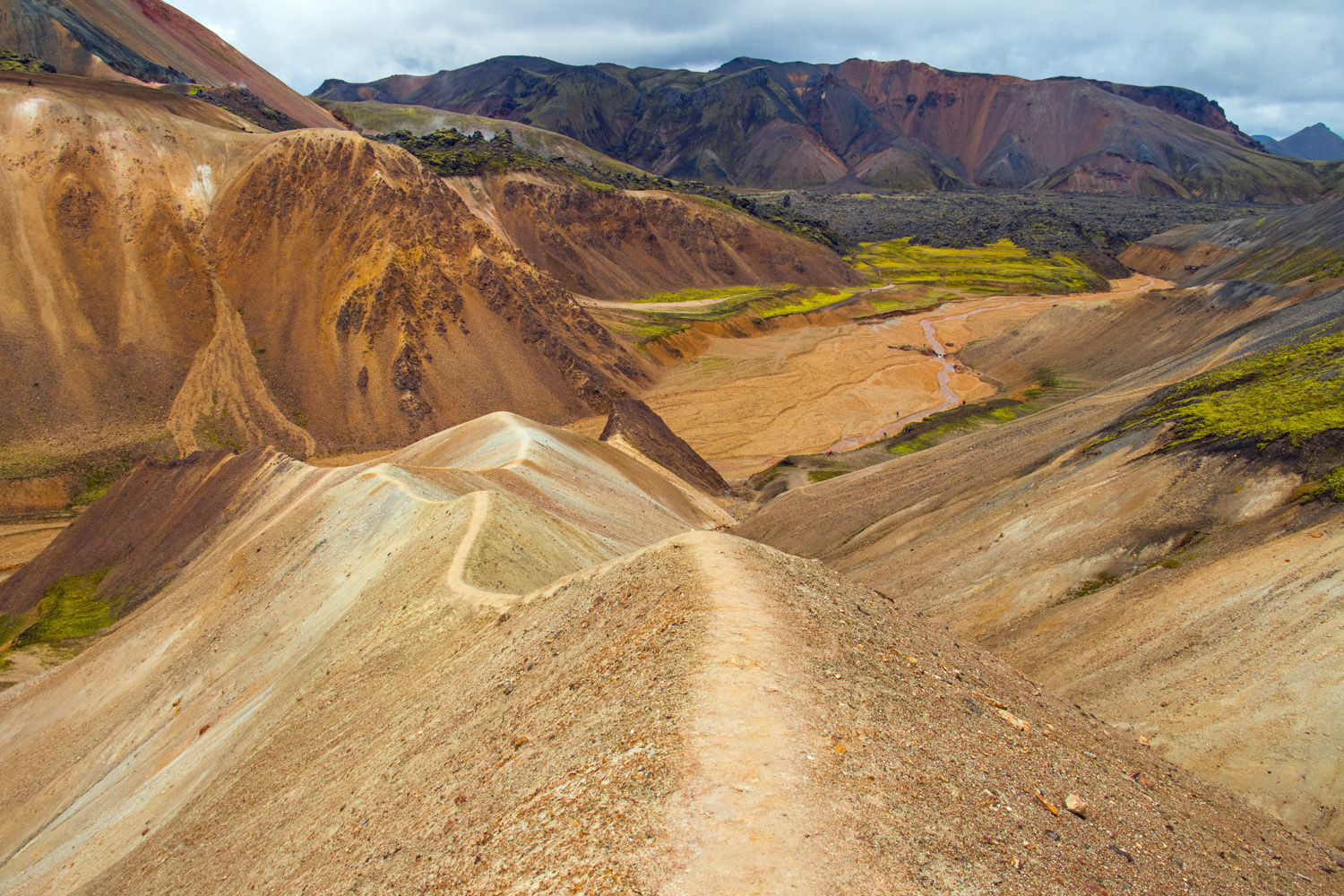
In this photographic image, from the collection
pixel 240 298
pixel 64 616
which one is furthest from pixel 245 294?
pixel 64 616

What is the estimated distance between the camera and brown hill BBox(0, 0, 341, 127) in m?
73.8

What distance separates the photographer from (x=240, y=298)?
45.1 metres

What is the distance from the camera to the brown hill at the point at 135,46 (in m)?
73.8

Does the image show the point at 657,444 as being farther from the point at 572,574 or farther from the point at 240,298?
the point at 240,298

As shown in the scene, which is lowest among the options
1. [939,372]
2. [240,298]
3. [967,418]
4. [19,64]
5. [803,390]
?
[967,418]

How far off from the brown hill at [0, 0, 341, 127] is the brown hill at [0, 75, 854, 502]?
117ft

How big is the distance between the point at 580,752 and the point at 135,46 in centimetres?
11151

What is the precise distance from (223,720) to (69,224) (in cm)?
4104

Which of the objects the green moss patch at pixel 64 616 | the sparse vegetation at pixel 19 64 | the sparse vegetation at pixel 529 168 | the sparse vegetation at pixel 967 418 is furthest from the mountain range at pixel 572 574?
the sparse vegetation at pixel 529 168

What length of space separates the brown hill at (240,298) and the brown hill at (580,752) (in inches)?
932

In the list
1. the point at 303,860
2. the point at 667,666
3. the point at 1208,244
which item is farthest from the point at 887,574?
the point at 1208,244

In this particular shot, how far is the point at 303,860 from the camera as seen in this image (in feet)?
32.1

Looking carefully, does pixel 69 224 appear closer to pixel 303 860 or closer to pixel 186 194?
pixel 186 194

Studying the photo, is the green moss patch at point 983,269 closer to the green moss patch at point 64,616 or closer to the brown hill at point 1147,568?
the brown hill at point 1147,568
